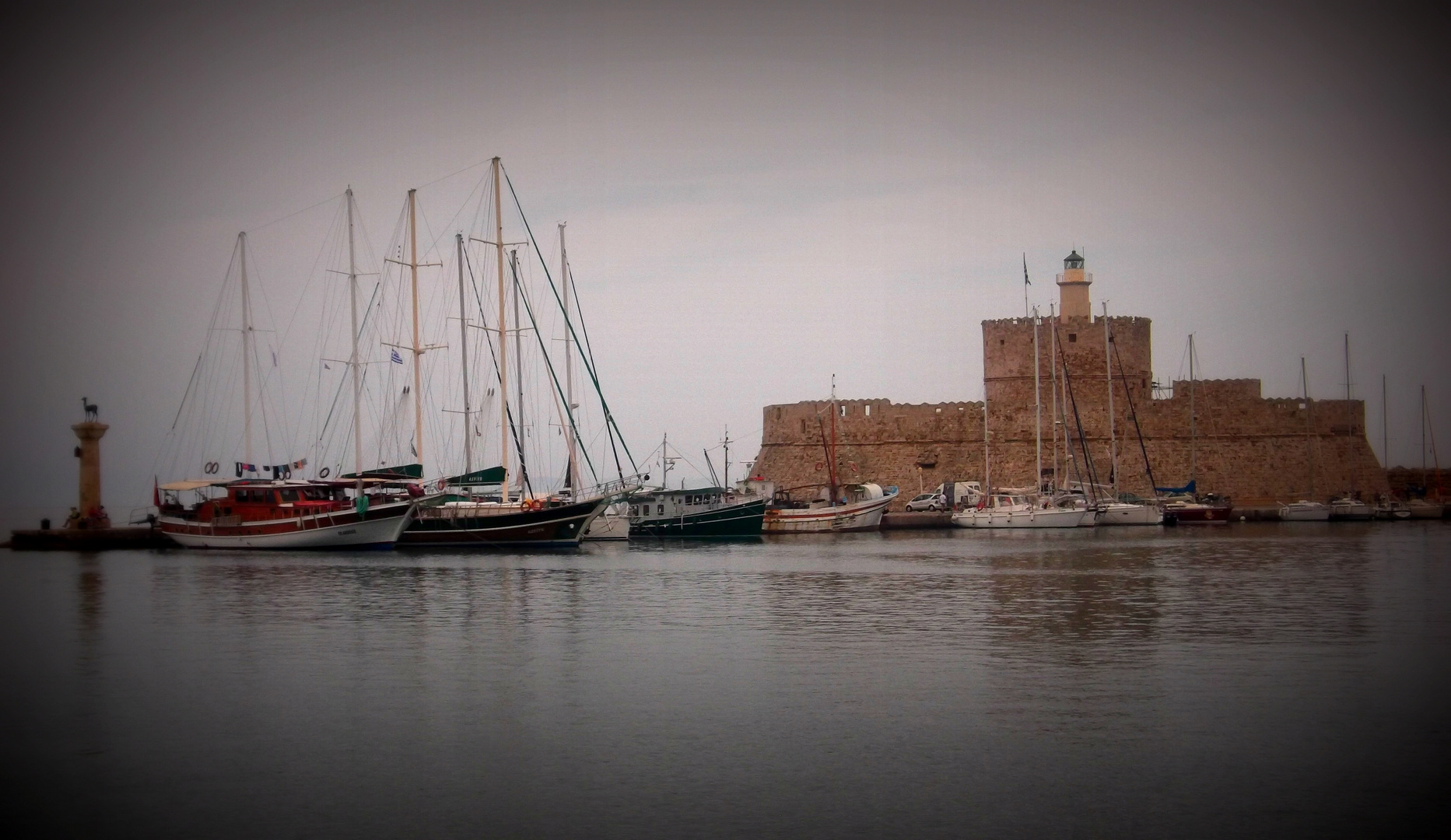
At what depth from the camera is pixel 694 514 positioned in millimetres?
36094

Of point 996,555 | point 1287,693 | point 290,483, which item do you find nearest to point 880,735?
point 1287,693

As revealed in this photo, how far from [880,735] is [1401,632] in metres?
7.55

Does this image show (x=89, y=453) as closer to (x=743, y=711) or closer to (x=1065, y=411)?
(x=1065, y=411)

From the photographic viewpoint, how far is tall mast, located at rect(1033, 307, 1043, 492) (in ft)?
122

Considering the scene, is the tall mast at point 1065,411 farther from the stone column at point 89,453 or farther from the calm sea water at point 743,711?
the stone column at point 89,453

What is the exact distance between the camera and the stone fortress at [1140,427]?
39.9 metres

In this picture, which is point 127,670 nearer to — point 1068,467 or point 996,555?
point 996,555

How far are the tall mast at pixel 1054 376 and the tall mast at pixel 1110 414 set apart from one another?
1.41 m

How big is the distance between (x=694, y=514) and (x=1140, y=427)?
46.2ft

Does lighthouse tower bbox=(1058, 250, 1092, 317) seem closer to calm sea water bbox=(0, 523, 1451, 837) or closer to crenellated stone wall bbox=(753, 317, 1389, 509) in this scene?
crenellated stone wall bbox=(753, 317, 1389, 509)

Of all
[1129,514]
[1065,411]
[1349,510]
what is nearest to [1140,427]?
[1065,411]

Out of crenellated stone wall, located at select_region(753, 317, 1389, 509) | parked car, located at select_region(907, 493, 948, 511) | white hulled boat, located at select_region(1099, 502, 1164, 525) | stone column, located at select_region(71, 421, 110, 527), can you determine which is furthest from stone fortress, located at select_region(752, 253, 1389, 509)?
stone column, located at select_region(71, 421, 110, 527)

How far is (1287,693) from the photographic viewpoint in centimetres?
1006

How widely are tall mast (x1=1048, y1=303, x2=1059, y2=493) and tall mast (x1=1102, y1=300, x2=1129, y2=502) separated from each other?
1.41m
